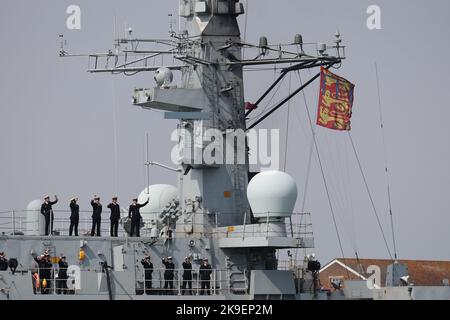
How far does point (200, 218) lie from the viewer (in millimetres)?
54625

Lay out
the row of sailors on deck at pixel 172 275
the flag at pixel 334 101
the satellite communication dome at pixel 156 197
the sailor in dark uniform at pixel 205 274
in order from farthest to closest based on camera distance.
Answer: the satellite communication dome at pixel 156 197 → the flag at pixel 334 101 → the sailor in dark uniform at pixel 205 274 → the row of sailors on deck at pixel 172 275

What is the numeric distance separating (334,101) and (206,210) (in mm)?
5630

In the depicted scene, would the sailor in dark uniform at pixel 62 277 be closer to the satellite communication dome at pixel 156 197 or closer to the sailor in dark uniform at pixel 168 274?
the sailor in dark uniform at pixel 168 274

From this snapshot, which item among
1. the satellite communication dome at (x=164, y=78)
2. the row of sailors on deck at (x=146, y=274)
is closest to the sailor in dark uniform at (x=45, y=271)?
the row of sailors on deck at (x=146, y=274)

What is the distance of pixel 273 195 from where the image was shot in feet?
171

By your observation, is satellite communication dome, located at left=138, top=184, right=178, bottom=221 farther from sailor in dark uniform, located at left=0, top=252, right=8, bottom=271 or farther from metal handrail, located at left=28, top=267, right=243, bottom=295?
sailor in dark uniform, located at left=0, top=252, right=8, bottom=271

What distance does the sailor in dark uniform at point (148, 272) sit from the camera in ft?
170

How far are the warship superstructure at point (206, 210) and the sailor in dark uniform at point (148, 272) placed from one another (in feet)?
0.55

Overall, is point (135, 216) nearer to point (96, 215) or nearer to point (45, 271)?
point (96, 215)

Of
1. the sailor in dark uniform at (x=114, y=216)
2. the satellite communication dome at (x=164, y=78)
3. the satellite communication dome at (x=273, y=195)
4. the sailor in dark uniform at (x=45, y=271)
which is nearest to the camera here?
the sailor in dark uniform at (x=45, y=271)

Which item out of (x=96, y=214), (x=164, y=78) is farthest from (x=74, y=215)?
(x=164, y=78)
